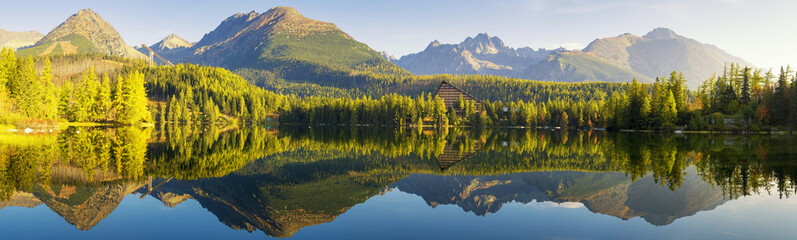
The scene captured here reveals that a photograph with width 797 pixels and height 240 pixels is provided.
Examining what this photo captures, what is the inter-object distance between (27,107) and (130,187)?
297 ft

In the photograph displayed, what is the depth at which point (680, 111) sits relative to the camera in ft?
399

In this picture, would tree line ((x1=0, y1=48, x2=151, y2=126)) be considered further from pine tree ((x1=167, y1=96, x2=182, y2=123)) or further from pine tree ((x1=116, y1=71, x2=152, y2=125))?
pine tree ((x1=167, y1=96, x2=182, y2=123))

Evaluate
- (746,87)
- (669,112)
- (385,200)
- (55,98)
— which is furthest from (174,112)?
(746,87)

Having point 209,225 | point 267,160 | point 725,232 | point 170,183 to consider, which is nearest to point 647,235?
point 725,232

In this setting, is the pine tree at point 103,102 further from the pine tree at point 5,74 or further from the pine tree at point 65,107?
the pine tree at point 5,74

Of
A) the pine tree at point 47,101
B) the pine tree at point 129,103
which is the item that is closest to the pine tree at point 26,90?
the pine tree at point 47,101

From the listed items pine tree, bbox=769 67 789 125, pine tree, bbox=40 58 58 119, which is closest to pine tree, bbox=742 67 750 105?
pine tree, bbox=769 67 789 125

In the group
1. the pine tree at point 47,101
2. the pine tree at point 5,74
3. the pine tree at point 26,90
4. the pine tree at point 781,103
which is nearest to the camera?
the pine tree at point 5,74

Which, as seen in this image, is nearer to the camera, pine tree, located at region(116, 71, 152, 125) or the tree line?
the tree line

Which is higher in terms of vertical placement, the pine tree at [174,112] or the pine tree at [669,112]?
the pine tree at [669,112]

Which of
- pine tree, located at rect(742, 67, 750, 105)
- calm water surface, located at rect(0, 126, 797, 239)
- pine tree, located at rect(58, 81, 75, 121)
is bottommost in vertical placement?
calm water surface, located at rect(0, 126, 797, 239)

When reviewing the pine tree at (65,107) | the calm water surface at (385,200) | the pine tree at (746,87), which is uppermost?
the pine tree at (746,87)

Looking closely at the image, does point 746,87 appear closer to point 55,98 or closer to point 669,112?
point 669,112

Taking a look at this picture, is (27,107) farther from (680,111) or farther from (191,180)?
(680,111)
